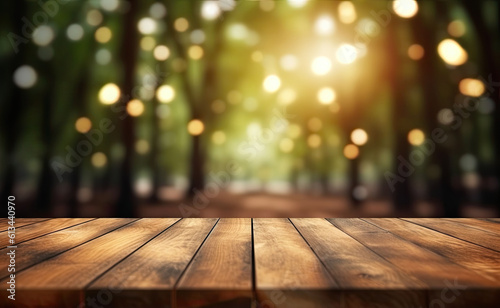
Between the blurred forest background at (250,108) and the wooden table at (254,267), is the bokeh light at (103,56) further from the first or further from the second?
the wooden table at (254,267)

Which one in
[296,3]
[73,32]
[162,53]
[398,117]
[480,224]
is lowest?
[480,224]

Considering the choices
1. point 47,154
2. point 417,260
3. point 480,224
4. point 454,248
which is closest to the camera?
point 417,260

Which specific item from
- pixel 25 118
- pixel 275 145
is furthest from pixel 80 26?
pixel 275 145

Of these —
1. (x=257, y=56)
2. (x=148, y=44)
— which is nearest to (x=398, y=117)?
(x=257, y=56)

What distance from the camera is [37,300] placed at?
1.95 feet

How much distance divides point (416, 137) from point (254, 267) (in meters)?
1.12

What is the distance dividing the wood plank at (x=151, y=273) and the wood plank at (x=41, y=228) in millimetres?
392

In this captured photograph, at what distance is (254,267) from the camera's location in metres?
0.71

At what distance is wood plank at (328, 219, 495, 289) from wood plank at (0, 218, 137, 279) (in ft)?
2.58

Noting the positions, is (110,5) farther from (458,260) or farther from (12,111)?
(458,260)

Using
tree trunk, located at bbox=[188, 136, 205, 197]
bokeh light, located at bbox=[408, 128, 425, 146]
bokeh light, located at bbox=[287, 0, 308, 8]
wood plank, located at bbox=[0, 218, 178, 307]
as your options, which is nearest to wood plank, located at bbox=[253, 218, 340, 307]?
wood plank, located at bbox=[0, 218, 178, 307]

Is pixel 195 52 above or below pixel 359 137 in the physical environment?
above

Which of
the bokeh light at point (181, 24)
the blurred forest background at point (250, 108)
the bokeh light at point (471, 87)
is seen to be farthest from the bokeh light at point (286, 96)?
the bokeh light at point (471, 87)

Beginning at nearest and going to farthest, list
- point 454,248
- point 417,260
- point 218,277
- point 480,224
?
point 218,277, point 417,260, point 454,248, point 480,224
